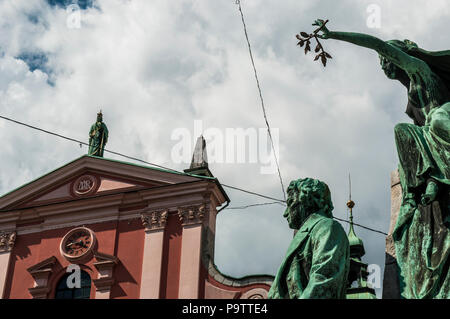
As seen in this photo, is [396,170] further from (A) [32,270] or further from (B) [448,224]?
(A) [32,270]

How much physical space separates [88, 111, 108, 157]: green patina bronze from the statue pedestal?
14130 millimetres

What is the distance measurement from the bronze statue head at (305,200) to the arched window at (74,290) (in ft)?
40.0

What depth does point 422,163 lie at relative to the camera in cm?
401

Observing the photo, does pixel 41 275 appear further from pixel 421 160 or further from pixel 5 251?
pixel 421 160

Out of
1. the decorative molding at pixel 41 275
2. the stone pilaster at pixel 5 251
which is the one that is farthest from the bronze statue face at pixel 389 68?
the stone pilaster at pixel 5 251

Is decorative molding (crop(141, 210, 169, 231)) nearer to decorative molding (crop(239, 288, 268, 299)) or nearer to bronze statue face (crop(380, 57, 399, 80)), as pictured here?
decorative molding (crop(239, 288, 268, 299))

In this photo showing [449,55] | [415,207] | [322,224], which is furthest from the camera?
[449,55]

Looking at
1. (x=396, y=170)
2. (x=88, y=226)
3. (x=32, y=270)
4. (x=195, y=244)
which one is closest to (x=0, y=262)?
(x=32, y=270)

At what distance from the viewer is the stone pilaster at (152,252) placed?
1506cm

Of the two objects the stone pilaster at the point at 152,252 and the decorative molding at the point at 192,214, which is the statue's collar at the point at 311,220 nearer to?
the stone pilaster at the point at 152,252

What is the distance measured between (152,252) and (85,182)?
2841mm

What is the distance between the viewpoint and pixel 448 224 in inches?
149

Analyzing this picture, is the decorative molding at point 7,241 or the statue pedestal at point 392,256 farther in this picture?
the decorative molding at point 7,241

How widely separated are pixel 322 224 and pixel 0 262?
14422mm
